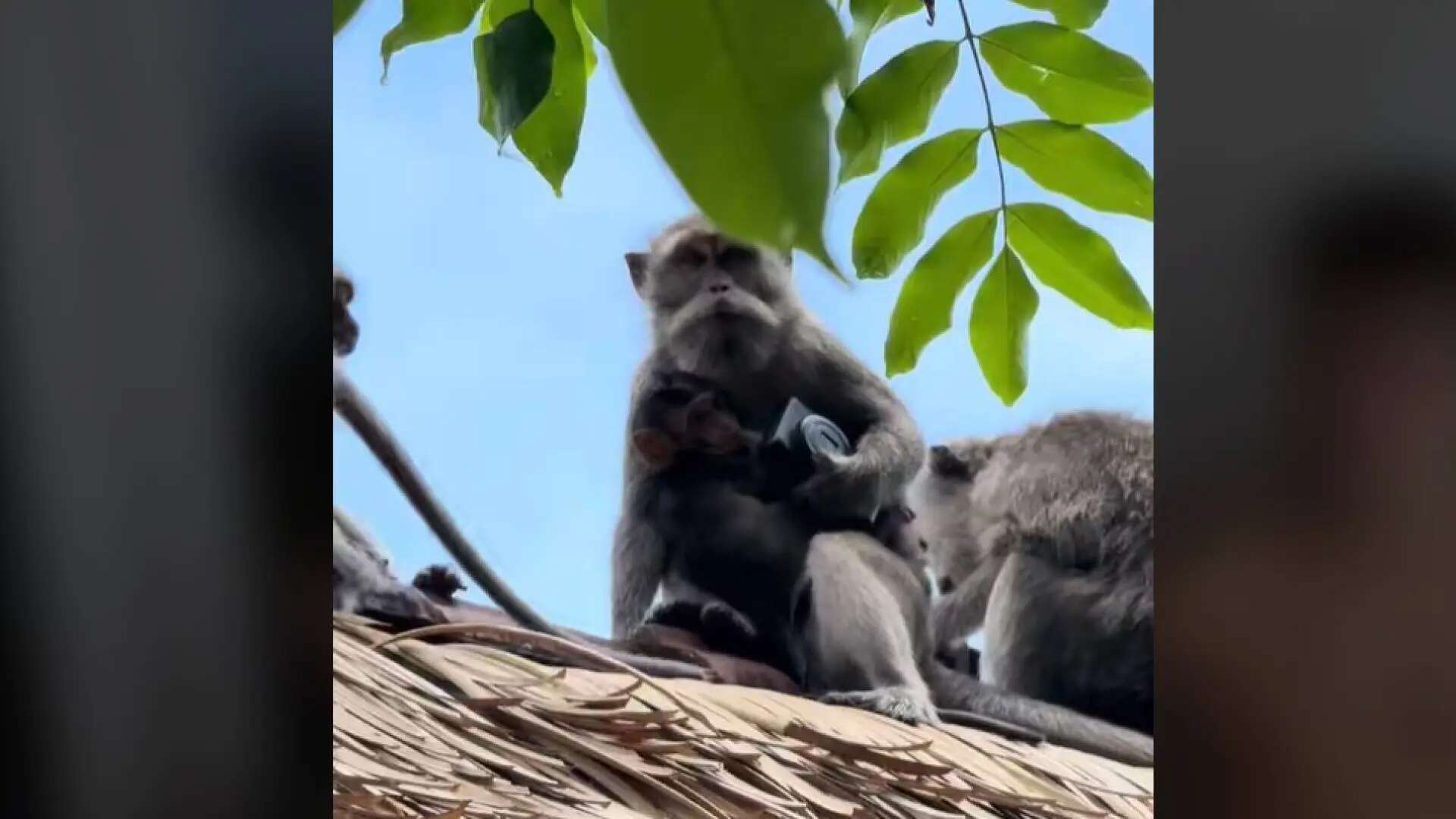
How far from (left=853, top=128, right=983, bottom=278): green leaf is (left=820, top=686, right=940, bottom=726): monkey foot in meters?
0.39

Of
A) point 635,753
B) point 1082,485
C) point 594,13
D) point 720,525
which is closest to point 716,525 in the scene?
point 720,525

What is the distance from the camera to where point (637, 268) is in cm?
110

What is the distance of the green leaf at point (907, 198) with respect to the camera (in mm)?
999

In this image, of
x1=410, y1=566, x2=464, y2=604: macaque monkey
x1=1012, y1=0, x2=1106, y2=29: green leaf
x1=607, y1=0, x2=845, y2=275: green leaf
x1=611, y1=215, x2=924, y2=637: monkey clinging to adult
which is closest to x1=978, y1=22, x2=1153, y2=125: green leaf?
x1=1012, y1=0, x2=1106, y2=29: green leaf

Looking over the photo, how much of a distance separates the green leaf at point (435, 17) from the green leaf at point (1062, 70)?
433 millimetres

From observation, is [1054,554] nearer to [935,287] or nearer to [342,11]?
[935,287]

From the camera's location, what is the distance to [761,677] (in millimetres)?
1093

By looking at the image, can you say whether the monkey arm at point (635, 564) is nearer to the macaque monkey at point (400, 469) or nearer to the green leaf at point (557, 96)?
the macaque monkey at point (400, 469)
